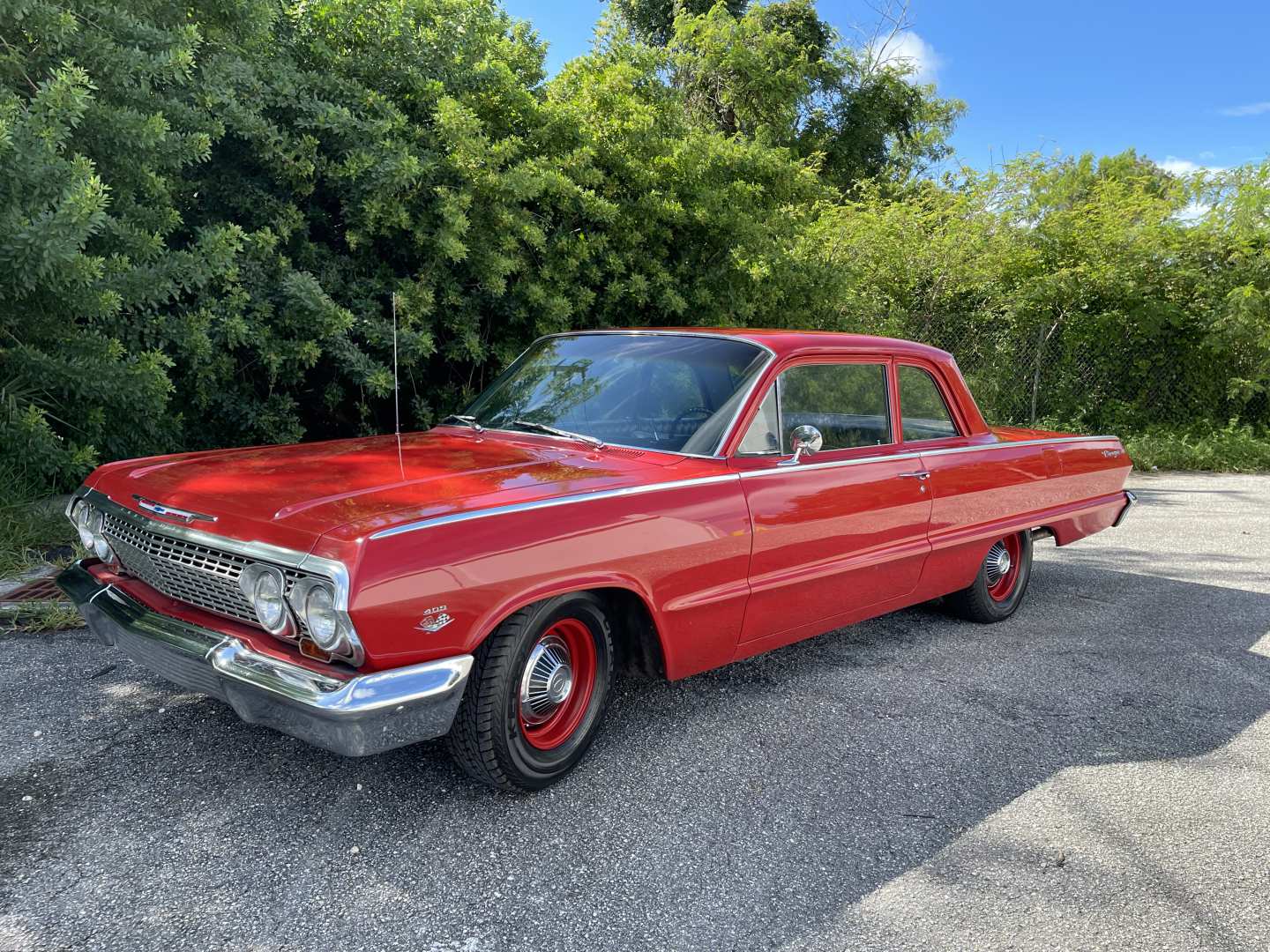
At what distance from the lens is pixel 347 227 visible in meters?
6.53

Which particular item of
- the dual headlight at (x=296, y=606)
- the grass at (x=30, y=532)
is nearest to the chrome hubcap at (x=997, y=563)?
the dual headlight at (x=296, y=606)

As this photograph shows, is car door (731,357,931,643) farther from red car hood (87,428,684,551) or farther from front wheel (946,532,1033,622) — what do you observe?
front wheel (946,532,1033,622)

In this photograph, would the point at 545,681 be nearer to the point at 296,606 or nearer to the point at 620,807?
the point at 620,807

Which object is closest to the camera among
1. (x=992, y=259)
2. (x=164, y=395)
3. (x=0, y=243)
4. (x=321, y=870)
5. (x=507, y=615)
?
(x=321, y=870)

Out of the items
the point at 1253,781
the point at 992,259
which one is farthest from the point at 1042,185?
the point at 1253,781

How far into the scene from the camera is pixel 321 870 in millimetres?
2479

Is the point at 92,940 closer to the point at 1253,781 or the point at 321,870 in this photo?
the point at 321,870

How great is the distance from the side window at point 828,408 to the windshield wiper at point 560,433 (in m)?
0.57

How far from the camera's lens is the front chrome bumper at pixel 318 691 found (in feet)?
7.92

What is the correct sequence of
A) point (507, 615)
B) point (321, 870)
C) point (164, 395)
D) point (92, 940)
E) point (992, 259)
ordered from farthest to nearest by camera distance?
point (992, 259)
point (164, 395)
point (507, 615)
point (321, 870)
point (92, 940)

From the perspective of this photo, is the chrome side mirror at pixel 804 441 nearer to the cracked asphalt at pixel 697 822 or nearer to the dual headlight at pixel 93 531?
the cracked asphalt at pixel 697 822

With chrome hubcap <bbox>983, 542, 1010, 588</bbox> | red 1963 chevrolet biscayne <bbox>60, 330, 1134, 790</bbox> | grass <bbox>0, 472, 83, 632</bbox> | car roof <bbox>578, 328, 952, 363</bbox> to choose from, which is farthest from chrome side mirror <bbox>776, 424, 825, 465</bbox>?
grass <bbox>0, 472, 83, 632</bbox>

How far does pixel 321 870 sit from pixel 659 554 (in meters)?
1.36

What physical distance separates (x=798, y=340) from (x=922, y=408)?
0.93 meters
